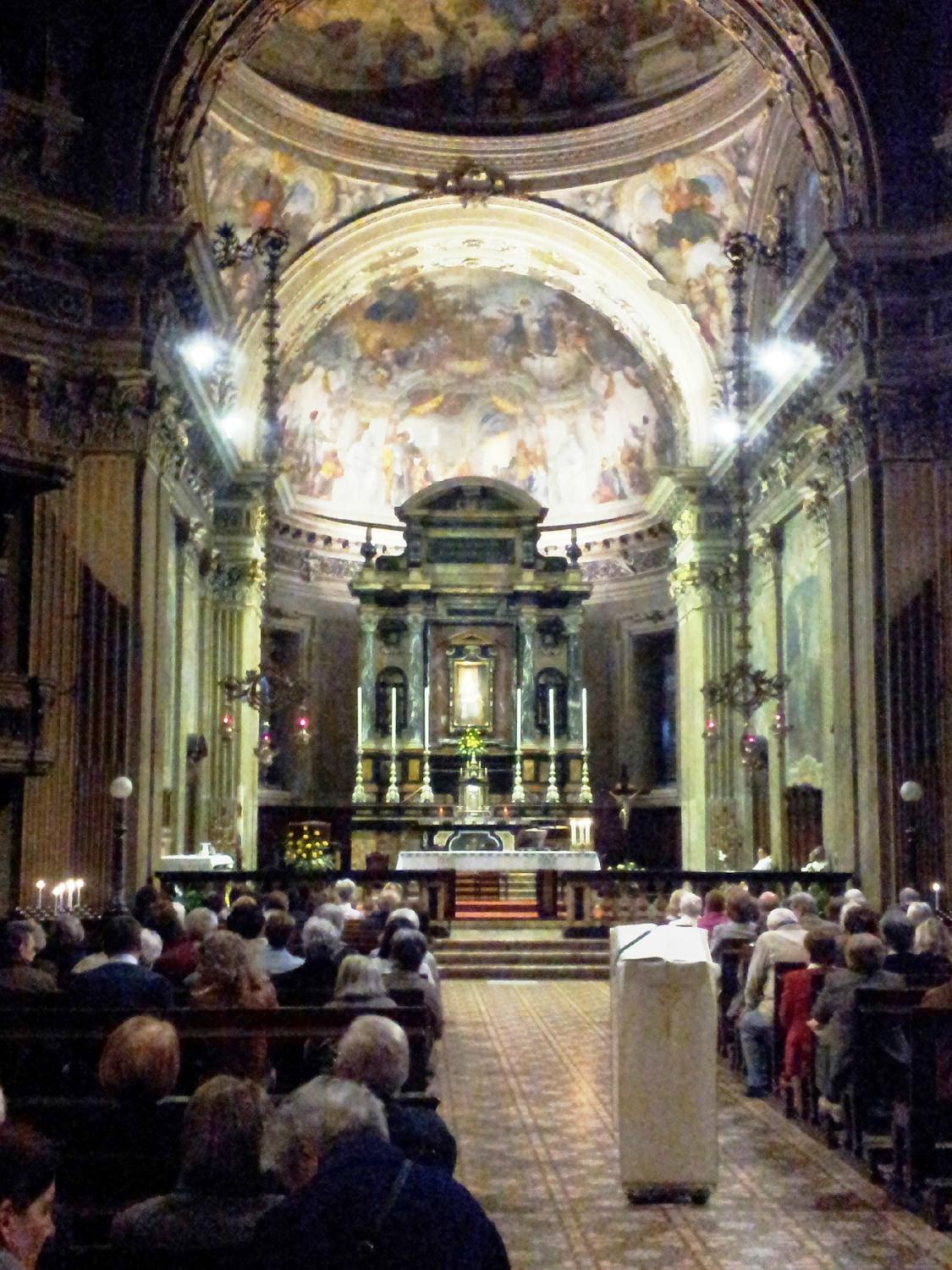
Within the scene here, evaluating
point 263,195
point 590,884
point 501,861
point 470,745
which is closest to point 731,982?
point 590,884

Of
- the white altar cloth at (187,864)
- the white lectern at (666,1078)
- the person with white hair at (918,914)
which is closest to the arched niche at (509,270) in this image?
the white altar cloth at (187,864)

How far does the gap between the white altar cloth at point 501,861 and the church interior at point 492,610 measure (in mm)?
91

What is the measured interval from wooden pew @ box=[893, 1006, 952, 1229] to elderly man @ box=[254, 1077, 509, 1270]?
4359 millimetres

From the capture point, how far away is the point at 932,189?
724 inches

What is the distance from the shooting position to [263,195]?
26219 millimetres

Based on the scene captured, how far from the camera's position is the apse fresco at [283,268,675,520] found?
31.0 metres

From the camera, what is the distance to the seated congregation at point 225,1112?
→ 2.97 m

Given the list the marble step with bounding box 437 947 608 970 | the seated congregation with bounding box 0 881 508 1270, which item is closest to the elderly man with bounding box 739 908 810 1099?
the seated congregation with bounding box 0 881 508 1270

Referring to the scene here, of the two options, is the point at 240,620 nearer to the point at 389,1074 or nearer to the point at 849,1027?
the point at 849,1027

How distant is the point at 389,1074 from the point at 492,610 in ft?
87.2

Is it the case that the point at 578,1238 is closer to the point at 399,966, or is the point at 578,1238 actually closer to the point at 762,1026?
the point at 399,966

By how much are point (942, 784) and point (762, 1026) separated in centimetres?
798

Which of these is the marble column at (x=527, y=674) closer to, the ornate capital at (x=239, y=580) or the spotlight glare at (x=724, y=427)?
the spotlight glare at (x=724, y=427)

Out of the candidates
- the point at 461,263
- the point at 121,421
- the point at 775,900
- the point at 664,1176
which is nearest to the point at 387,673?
the point at 461,263
